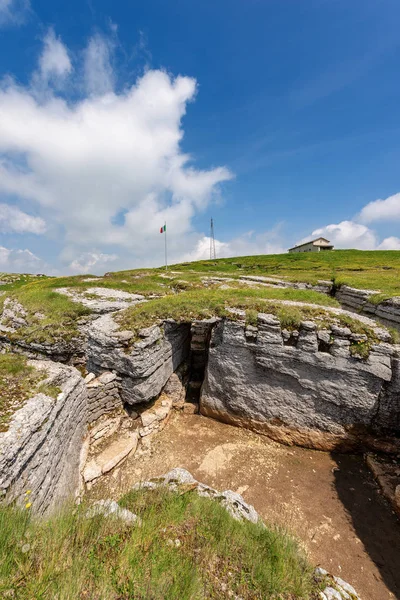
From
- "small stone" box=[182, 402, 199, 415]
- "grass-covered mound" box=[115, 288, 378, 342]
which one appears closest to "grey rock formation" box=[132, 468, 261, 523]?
"small stone" box=[182, 402, 199, 415]

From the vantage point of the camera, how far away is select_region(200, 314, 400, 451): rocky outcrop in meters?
10.7

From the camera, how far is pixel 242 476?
989cm

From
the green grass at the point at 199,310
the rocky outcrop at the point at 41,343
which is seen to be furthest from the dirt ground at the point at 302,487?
the rocky outcrop at the point at 41,343

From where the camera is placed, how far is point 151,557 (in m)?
3.74

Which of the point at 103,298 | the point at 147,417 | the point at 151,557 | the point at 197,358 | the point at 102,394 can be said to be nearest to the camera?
the point at 151,557

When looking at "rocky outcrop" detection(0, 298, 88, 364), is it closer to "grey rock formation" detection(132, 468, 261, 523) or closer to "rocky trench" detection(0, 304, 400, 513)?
"rocky trench" detection(0, 304, 400, 513)

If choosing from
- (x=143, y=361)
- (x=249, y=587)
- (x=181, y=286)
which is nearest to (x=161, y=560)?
(x=249, y=587)

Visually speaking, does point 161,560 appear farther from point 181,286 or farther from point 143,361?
point 181,286

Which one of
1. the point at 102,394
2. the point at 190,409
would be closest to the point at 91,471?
the point at 102,394

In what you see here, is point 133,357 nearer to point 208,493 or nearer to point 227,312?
point 227,312

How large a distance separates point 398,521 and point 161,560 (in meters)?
9.75

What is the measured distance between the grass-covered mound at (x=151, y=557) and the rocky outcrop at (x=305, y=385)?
7.07 metres

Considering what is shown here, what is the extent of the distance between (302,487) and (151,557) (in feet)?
27.2

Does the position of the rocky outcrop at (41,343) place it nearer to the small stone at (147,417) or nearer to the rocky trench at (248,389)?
the rocky trench at (248,389)
